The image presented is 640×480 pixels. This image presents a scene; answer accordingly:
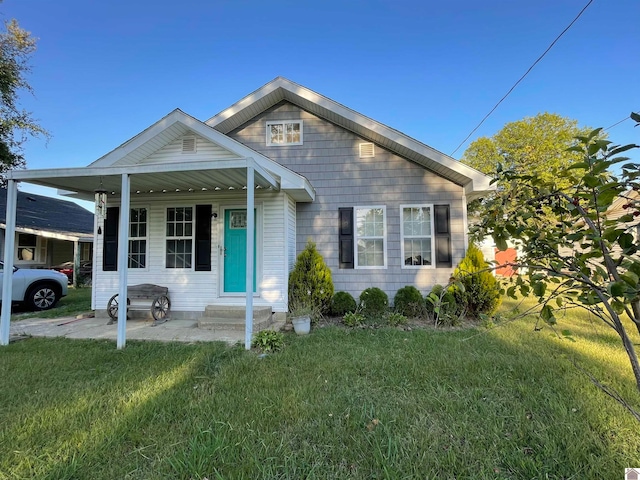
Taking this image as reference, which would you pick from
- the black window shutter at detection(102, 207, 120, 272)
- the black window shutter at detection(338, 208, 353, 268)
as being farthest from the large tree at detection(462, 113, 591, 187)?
the black window shutter at detection(102, 207, 120, 272)

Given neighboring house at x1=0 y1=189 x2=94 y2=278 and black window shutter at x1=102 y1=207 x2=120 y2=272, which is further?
neighboring house at x1=0 y1=189 x2=94 y2=278

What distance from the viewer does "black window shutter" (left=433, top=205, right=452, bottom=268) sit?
663cm

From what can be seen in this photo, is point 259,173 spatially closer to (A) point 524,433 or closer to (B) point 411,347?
(B) point 411,347

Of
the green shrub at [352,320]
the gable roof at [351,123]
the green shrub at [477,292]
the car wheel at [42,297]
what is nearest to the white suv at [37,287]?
the car wheel at [42,297]

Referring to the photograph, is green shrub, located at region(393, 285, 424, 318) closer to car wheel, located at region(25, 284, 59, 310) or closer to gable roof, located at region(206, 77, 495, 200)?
gable roof, located at region(206, 77, 495, 200)

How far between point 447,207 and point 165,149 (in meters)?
6.17

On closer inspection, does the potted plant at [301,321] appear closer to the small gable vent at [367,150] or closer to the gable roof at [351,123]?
the small gable vent at [367,150]

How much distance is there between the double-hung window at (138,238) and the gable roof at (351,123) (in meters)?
2.69

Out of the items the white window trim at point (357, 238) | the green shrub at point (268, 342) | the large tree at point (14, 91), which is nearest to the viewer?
the green shrub at point (268, 342)

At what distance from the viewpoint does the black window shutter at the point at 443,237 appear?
663 centimetres

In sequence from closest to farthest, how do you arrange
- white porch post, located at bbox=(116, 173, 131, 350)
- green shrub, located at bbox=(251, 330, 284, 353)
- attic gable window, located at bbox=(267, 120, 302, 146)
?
1. green shrub, located at bbox=(251, 330, 284, 353)
2. white porch post, located at bbox=(116, 173, 131, 350)
3. attic gable window, located at bbox=(267, 120, 302, 146)

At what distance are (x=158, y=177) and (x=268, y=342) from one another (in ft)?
11.2

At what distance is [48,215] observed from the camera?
1438 cm

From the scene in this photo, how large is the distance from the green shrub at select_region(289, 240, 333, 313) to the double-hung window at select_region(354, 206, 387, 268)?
1.01 m
